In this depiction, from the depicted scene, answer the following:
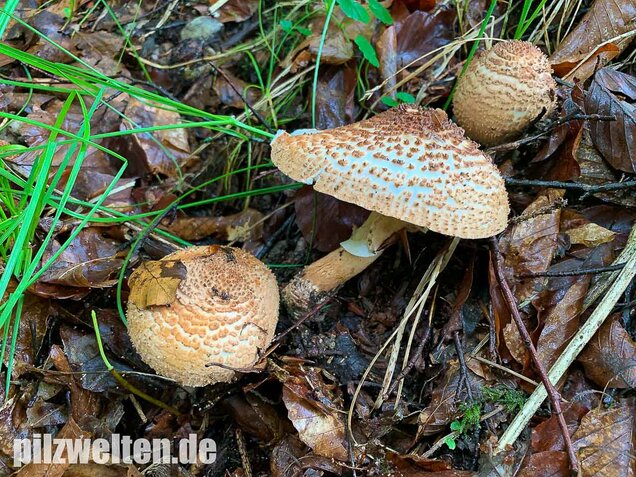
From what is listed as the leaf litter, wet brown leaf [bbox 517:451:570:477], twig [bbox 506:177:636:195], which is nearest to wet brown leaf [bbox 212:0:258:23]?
the leaf litter

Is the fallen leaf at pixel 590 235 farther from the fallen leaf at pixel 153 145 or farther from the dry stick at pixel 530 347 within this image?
the fallen leaf at pixel 153 145

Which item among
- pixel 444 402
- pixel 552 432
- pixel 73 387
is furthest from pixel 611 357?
pixel 73 387

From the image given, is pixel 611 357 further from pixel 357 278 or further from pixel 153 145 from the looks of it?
pixel 153 145

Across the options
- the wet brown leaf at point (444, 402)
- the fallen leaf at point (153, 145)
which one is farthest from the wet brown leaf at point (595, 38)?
the fallen leaf at point (153, 145)

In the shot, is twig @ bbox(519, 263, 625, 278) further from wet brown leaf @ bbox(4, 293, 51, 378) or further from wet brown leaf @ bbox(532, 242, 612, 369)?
wet brown leaf @ bbox(4, 293, 51, 378)

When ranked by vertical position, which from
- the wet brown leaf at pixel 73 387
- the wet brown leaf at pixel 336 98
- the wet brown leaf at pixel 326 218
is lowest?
the wet brown leaf at pixel 73 387
